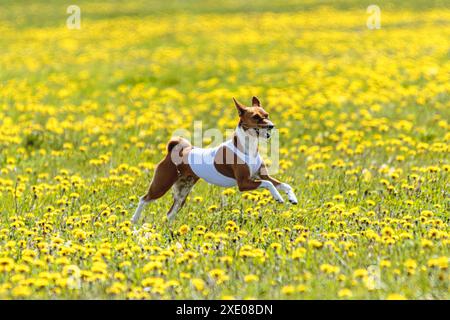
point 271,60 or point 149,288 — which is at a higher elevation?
point 271,60

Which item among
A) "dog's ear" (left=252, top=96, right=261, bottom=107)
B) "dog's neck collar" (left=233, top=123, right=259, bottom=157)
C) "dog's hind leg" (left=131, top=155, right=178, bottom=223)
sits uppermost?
"dog's ear" (left=252, top=96, right=261, bottom=107)

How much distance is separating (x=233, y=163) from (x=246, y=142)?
0.21 meters

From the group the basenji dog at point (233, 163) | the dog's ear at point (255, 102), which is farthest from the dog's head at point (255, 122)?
the dog's ear at point (255, 102)

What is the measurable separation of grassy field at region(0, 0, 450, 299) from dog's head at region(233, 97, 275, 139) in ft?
2.63

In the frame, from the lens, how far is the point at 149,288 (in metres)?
4.93

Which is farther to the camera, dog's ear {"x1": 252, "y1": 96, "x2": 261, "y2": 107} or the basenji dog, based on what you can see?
dog's ear {"x1": 252, "y1": 96, "x2": 261, "y2": 107}

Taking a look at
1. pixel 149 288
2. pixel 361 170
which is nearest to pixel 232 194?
pixel 361 170

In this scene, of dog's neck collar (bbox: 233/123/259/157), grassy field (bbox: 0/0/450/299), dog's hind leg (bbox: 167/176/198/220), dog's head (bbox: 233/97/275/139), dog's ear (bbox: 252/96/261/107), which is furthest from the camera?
dog's hind leg (bbox: 167/176/198/220)

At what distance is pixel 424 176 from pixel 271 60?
34.8 ft

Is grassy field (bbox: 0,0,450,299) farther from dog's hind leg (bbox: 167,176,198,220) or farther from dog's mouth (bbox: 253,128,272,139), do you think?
dog's mouth (bbox: 253,128,272,139)

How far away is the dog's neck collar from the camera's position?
240 inches

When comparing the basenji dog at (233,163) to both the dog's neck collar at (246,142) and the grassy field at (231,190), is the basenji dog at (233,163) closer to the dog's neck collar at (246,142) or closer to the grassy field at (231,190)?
the dog's neck collar at (246,142)

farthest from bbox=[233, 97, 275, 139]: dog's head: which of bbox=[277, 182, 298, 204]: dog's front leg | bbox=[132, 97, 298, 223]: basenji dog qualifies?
bbox=[277, 182, 298, 204]: dog's front leg
